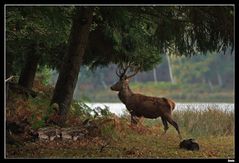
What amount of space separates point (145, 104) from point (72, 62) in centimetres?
267

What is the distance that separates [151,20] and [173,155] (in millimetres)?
2316

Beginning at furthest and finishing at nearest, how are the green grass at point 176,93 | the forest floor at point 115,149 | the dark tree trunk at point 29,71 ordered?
1. the green grass at point 176,93
2. the dark tree trunk at point 29,71
3. the forest floor at point 115,149

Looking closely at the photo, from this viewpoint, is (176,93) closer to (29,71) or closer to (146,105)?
(29,71)

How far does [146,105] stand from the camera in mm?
12109

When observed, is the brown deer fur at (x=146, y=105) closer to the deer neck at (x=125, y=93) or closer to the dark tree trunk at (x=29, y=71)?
the deer neck at (x=125, y=93)

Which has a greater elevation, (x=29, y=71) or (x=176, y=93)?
(x=29, y=71)

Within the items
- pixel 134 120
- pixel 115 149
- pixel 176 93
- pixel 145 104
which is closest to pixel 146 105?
pixel 145 104

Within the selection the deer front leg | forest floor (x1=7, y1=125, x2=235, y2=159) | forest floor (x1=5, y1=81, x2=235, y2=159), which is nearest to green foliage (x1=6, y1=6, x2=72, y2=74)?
forest floor (x1=5, y1=81, x2=235, y2=159)

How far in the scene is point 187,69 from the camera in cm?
4031

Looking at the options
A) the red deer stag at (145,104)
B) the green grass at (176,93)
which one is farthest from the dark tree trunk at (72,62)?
the green grass at (176,93)

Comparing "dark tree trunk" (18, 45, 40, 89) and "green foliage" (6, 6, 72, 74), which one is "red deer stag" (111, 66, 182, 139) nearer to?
"green foliage" (6, 6, 72, 74)

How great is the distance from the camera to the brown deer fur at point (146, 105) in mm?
11945

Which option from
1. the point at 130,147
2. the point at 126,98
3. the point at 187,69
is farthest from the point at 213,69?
the point at 130,147

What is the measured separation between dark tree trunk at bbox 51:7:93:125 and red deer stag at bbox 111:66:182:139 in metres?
2.43
